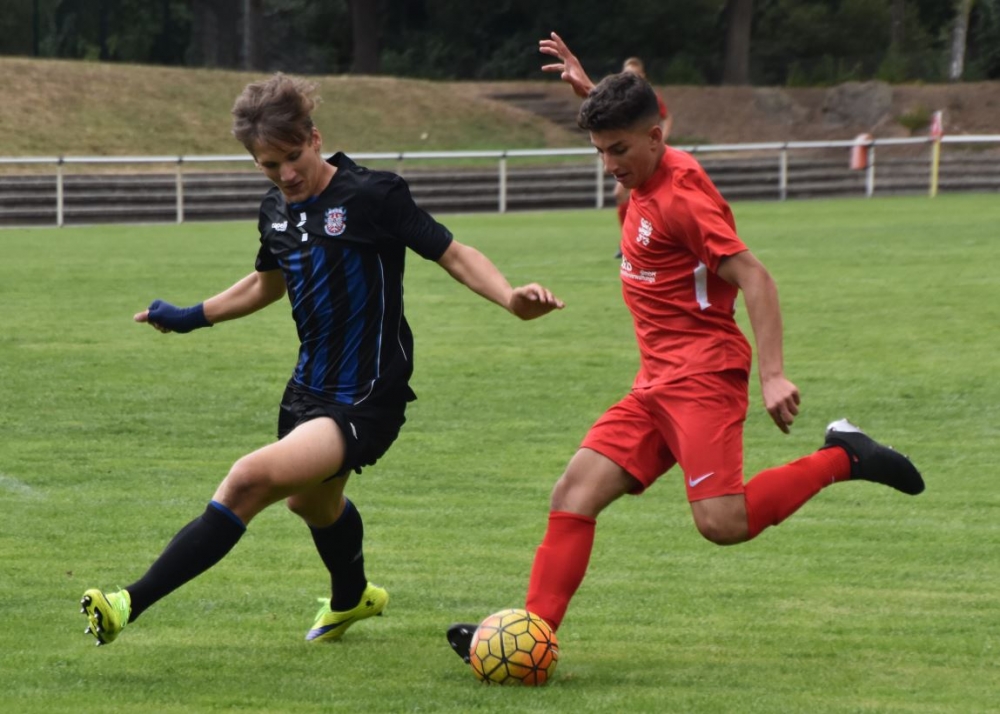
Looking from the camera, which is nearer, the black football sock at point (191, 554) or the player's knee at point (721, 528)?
the black football sock at point (191, 554)

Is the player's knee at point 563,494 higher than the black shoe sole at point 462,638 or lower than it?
higher

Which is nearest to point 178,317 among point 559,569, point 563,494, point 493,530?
point 563,494

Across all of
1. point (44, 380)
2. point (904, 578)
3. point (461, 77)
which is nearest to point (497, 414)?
point (44, 380)

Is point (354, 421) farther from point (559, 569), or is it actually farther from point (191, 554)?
point (559, 569)

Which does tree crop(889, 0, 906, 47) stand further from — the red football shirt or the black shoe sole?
the black shoe sole

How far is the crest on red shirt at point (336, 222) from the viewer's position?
493cm

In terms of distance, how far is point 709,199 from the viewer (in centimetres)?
481

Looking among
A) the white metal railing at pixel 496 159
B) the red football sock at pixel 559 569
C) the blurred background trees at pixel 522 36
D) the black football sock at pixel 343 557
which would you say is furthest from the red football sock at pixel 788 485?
the blurred background trees at pixel 522 36

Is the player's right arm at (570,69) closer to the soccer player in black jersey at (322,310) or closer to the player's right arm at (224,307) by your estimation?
the soccer player in black jersey at (322,310)

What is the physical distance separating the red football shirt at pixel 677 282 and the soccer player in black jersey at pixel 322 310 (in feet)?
1.55

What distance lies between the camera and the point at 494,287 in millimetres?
4805

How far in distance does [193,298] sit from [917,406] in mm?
7091

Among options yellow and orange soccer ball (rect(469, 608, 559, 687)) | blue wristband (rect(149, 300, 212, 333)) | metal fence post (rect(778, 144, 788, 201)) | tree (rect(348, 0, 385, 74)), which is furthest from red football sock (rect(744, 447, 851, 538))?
tree (rect(348, 0, 385, 74))

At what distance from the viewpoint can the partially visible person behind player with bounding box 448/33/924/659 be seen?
15.8 feet
